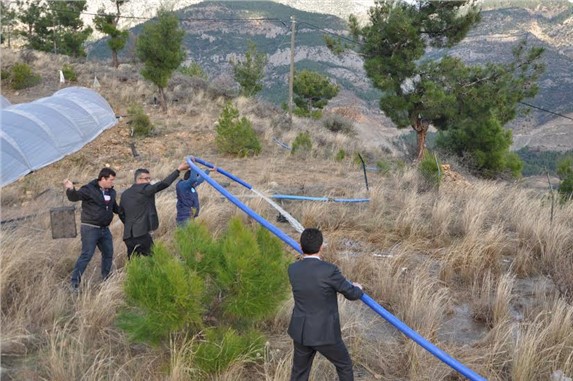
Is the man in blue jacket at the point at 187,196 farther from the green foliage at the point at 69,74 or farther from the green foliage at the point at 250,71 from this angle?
the green foliage at the point at 250,71

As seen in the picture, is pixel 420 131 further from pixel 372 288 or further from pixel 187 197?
pixel 372 288

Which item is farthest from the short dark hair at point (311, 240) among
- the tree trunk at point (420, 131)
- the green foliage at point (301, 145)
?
the tree trunk at point (420, 131)

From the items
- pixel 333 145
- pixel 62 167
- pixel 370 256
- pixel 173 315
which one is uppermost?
pixel 173 315

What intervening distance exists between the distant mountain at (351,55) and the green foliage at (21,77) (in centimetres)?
6549

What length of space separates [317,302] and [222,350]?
2.87ft

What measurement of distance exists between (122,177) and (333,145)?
9.05m

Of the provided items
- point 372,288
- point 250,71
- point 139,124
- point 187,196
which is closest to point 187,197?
point 187,196

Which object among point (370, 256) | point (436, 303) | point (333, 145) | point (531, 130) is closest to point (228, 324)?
point (436, 303)

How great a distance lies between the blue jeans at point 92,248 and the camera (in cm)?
512

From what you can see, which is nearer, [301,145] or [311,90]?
[301,145]

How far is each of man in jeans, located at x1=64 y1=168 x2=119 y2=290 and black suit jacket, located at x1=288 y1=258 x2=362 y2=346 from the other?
2.93m

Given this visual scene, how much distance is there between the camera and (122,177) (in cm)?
1252

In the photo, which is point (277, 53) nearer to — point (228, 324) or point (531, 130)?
point (531, 130)

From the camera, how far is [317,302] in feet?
10.2
